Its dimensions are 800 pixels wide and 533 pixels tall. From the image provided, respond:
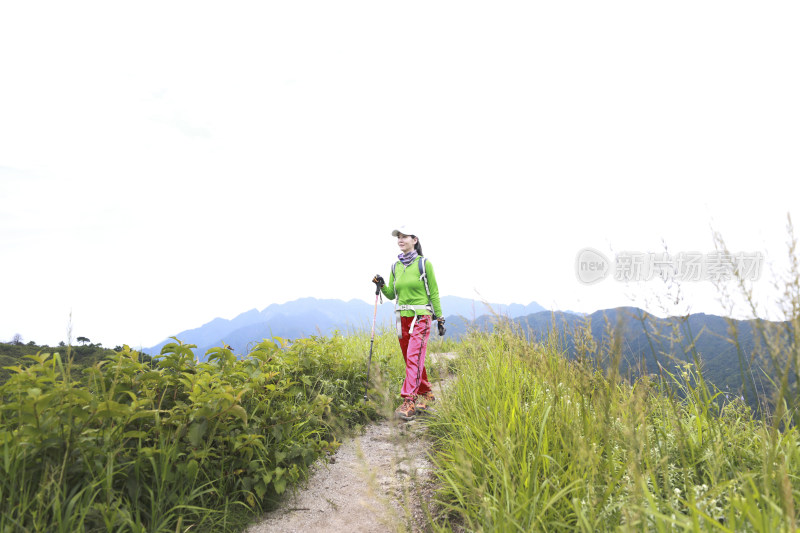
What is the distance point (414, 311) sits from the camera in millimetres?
6180

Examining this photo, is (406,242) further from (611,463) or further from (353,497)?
(611,463)

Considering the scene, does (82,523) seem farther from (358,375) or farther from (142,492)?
(358,375)

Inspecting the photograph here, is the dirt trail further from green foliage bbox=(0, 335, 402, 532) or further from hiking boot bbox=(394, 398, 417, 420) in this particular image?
hiking boot bbox=(394, 398, 417, 420)

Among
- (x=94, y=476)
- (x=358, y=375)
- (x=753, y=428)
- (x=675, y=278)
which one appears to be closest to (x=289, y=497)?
(x=94, y=476)

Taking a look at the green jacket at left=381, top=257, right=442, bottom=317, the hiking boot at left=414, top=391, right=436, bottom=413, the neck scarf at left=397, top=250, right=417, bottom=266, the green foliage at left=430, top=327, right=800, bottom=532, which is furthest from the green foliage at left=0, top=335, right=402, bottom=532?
the neck scarf at left=397, top=250, right=417, bottom=266

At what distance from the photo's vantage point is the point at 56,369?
113 inches

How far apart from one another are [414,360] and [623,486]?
3.78 m

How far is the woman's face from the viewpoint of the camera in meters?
6.31

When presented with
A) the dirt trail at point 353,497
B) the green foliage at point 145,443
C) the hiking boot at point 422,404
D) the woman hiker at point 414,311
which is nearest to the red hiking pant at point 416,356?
the woman hiker at point 414,311

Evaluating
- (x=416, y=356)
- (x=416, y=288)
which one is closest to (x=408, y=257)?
(x=416, y=288)

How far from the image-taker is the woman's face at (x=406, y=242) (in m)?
6.31

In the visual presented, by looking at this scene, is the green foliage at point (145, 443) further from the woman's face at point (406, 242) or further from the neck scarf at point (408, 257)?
the woman's face at point (406, 242)

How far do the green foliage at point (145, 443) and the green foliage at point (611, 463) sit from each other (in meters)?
1.62

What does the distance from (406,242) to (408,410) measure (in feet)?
8.00
